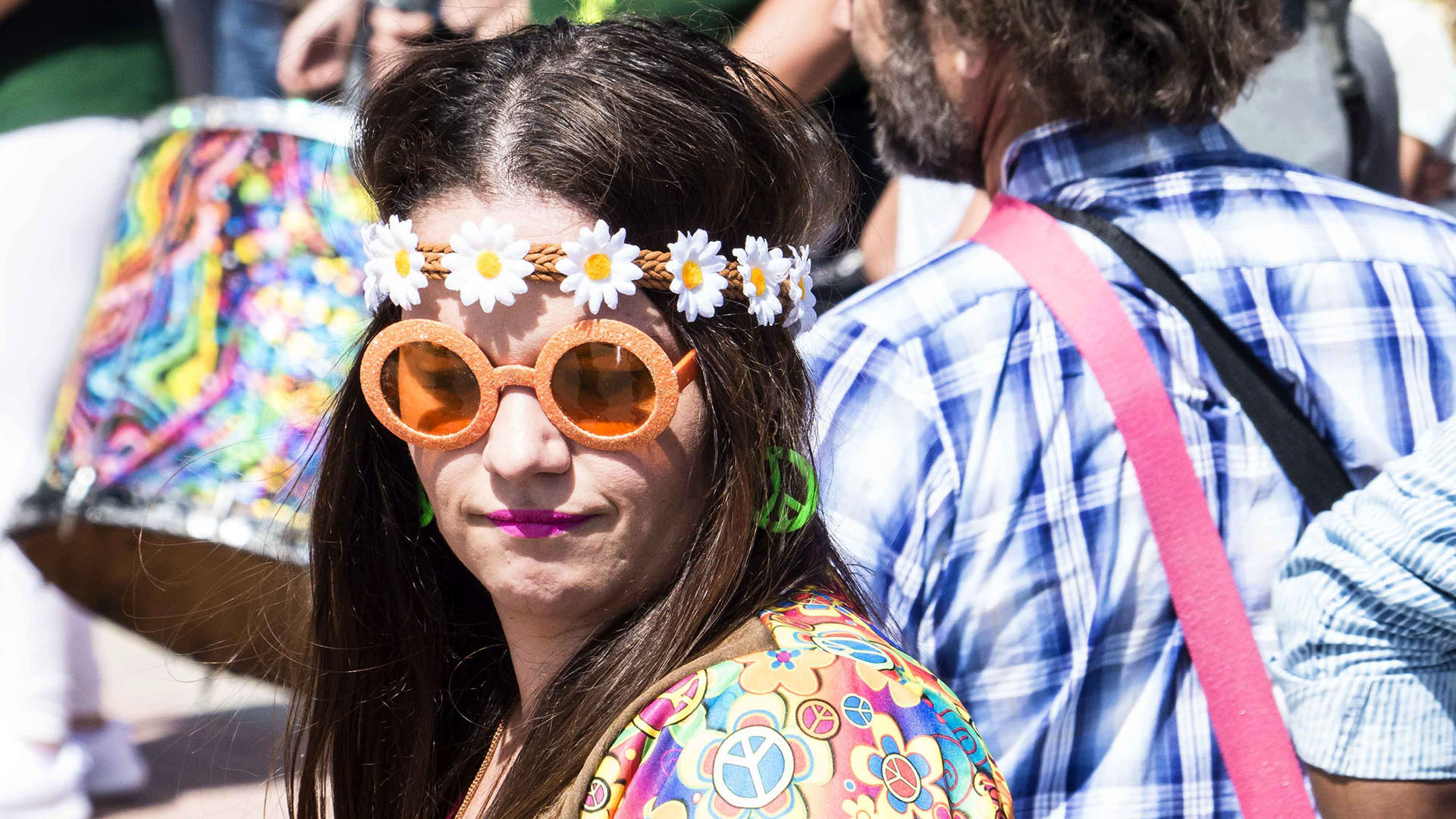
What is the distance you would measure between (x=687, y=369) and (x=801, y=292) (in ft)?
0.54

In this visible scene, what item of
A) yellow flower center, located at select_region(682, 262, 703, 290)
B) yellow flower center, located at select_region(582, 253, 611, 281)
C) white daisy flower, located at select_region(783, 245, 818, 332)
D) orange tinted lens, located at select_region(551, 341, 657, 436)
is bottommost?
orange tinted lens, located at select_region(551, 341, 657, 436)

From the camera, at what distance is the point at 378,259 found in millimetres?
1259

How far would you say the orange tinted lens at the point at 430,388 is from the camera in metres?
1.17

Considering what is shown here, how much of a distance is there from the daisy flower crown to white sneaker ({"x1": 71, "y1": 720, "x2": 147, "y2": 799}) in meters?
2.87

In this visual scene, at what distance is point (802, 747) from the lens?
0.94 m

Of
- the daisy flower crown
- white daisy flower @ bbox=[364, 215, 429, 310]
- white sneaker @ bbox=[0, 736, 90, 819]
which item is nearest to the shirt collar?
the daisy flower crown

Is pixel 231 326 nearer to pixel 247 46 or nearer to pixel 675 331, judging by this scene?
pixel 247 46

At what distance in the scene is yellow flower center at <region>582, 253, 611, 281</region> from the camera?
1.12 meters

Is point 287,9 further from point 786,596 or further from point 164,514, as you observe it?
point 786,596

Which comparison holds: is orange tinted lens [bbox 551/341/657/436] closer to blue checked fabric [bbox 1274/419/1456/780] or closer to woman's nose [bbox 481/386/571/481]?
woman's nose [bbox 481/386/571/481]

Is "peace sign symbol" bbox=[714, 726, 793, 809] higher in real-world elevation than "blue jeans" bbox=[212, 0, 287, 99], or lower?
lower

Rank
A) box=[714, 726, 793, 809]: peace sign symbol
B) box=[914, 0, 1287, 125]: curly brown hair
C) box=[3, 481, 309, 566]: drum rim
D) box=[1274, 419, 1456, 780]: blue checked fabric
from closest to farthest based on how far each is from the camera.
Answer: box=[714, 726, 793, 809]: peace sign symbol → box=[1274, 419, 1456, 780]: blue checked fabric → box=[914, 0, 1287, 125]: curly brown hair → box=[3, 481, 309, 566]: drum rim

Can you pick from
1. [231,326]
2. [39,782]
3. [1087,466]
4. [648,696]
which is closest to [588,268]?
[648,696]

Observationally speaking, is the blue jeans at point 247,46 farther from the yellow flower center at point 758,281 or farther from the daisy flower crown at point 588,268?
the yellow flower center at point 758,281
